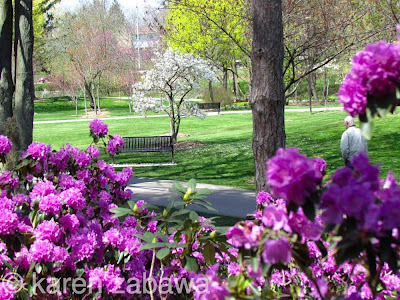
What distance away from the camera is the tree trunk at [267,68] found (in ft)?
17.6

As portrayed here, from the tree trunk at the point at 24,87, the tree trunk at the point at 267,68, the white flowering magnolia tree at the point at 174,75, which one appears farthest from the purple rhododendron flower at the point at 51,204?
the white flowering magnolia tree at the point at 174,75

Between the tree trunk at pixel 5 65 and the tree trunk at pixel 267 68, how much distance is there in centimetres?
379

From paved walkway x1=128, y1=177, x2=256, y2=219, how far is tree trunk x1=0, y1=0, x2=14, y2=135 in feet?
8.81

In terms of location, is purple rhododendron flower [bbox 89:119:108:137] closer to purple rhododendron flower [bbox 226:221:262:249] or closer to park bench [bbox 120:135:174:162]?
purple rhododendron flower [bbox 226:221:262:249]

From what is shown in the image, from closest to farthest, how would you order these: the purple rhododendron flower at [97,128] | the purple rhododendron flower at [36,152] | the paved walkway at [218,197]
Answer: the purple rhododendron flower at [36,152] < the purple rhododendron flower at [97,128] < the paved walkway at [218,197]

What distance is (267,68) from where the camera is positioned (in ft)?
17.7

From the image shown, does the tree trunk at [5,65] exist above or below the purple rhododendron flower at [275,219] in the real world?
above

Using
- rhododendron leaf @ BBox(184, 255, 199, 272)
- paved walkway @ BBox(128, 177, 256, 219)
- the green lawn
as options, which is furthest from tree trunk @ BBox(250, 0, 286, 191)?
the green lawn

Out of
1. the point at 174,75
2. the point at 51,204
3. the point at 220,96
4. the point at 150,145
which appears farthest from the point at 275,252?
the point at 220,96

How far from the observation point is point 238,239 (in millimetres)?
1350

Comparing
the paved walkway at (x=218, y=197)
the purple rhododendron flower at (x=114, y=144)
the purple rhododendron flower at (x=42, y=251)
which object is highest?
the purple rhododendron flower at (x=114, y=144)

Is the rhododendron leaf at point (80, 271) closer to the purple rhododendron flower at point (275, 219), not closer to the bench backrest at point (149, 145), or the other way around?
the purple rhododendron flower at point (275, 219)

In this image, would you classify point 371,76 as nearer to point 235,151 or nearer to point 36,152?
point 36,152

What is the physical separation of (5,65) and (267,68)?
13.6 ft
